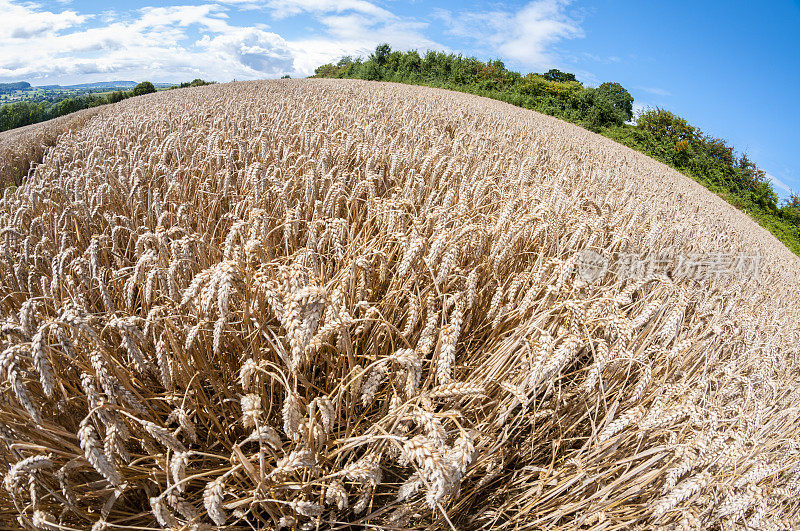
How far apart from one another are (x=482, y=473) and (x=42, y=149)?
7.23m

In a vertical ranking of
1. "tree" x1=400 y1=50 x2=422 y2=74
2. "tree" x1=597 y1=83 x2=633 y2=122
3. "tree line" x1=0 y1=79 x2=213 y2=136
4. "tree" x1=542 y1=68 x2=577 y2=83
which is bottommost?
"tree line" x1=0 y1=79 x2=213 y2=136

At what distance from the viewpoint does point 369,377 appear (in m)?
1.27

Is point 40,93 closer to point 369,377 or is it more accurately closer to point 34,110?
point 34,110

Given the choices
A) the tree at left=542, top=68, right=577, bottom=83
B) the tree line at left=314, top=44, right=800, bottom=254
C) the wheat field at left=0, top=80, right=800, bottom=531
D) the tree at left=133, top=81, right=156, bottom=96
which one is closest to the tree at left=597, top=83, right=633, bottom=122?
the tree line at left=314, top=44, right=800, bottom=254

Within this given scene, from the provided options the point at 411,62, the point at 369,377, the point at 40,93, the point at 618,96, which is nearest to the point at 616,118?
the point at 618,96

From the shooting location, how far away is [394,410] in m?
1.12

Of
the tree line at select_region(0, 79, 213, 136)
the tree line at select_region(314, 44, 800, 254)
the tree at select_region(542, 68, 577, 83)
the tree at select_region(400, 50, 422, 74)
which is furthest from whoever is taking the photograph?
the tree at select_region(542, 68, 577, 83)

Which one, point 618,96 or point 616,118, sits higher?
point 618,96

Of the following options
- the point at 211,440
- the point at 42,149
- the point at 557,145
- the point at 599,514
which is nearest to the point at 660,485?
the point at 599,514

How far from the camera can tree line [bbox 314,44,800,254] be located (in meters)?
14.1

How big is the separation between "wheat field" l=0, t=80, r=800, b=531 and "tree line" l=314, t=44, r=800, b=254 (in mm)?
13605

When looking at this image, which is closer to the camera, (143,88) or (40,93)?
(143,88)

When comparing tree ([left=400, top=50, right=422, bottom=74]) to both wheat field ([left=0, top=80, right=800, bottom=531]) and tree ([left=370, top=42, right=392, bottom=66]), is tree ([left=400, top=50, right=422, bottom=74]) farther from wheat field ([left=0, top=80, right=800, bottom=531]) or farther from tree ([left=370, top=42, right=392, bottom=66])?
wheat field ([left=0, top=80, right=800, bottom=531])

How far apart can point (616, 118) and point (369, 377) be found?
22.9 metres
